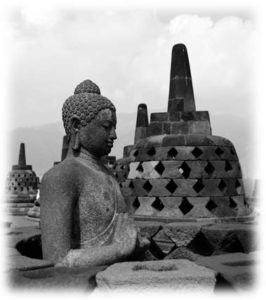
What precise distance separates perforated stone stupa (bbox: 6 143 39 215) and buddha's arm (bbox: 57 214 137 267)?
10.3 meters

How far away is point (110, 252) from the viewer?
2.29 m

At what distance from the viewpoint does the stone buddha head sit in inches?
102

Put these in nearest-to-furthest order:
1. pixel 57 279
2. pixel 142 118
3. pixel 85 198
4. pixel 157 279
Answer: pixel 157 279
pixel 57 279
pixel 85 198
pixel 142 118

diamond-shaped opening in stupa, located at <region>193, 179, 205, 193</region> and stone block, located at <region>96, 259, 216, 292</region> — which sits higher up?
diamond-shaped opening in stupa, located at <region>193, 179, 205, 193</region>

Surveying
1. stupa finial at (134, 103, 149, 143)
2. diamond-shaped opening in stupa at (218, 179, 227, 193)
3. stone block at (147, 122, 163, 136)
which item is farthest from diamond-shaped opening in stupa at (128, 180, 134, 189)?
stupa finial at (134, 103, 149, 143)

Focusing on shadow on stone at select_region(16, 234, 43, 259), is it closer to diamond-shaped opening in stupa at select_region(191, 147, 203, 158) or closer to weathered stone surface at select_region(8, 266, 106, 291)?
weathered stone surface at select_region(8, 266, 106, 291)

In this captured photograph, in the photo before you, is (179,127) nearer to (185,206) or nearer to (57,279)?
(185,206)

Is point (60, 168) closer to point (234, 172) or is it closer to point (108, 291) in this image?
point (108, 291)

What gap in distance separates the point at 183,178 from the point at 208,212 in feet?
1.57

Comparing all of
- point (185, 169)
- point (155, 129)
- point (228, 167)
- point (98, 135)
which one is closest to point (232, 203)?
point (228, 167)

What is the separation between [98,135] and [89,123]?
0.32 ft

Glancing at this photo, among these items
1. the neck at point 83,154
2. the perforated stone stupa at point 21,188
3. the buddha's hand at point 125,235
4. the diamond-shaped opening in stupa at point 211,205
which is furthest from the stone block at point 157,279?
the perforated stone stupa at point 21,188

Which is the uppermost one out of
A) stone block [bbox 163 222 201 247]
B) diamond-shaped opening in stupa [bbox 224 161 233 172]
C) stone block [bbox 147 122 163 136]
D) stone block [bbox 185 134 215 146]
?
stone block [bbox 147 122 163 136]

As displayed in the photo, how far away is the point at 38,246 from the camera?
324 centimetres
